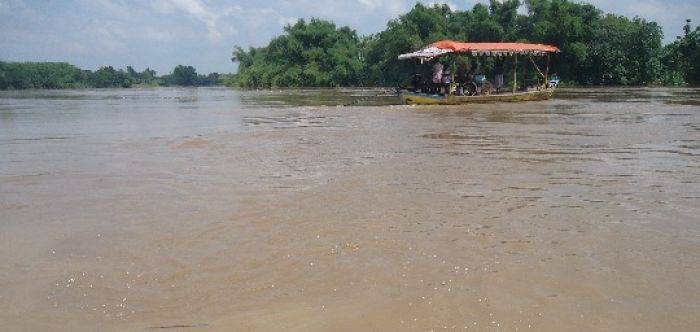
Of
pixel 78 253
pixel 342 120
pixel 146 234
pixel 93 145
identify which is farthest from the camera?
pixel 342 120

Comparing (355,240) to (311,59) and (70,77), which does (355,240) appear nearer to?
(311,59)

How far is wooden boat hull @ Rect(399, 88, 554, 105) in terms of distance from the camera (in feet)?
68.0

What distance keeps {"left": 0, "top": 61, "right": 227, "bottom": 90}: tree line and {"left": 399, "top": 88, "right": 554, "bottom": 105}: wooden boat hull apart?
285 feet

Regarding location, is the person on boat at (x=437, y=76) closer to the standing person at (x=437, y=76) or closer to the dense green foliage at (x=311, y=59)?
the standing person at (x=437, y=76)

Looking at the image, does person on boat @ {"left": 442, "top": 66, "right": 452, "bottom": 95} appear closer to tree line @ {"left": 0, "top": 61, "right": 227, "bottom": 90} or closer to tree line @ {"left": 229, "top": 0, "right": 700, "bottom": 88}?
tree line @ {"left": 229, "top": 0, "right": 700, "bottom": 88}

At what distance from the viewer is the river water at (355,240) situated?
3.07 meters

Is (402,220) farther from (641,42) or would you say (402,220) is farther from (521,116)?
(641,42)

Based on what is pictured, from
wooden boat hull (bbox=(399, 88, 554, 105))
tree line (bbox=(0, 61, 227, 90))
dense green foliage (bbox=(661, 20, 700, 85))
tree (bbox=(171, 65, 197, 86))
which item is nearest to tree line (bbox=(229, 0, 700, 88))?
dense green foliage (bbox=(661, 20, 700, 85))

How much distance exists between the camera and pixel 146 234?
460 cm

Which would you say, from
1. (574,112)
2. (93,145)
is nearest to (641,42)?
(574,112)

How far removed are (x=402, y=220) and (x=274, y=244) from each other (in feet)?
4.00

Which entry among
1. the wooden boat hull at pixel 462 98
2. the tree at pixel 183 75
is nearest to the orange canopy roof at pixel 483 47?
the wooden boat hull at pixel 462 98

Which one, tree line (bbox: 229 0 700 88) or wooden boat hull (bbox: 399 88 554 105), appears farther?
tree line (bbox: 229 0 700 88)

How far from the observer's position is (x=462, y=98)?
814 inches
